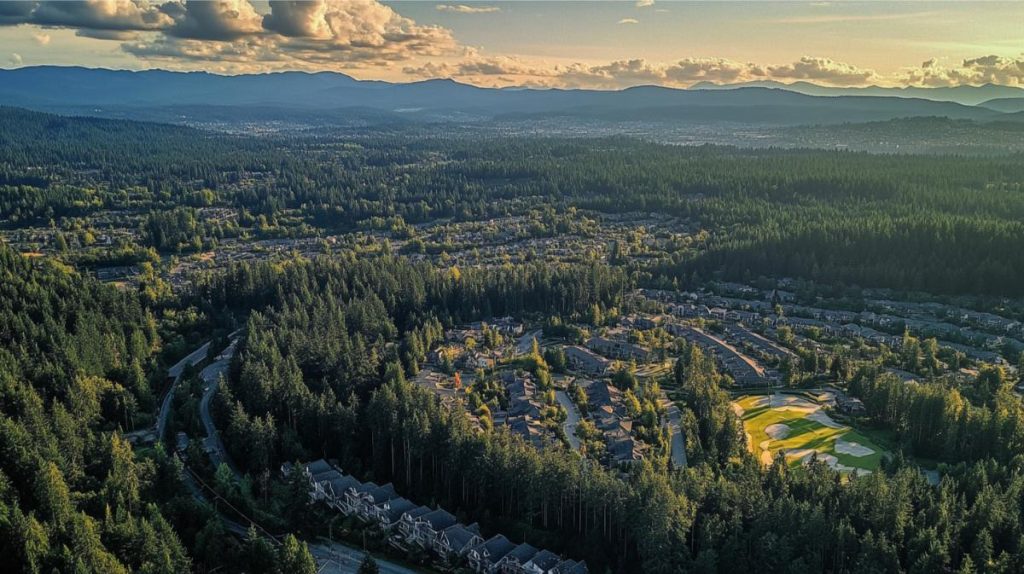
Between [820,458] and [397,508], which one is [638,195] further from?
[397,508]

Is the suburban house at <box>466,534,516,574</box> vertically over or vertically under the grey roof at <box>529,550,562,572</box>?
under

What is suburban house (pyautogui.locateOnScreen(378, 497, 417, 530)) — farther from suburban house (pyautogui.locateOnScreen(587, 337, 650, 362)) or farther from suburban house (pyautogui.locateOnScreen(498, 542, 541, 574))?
suburban house (pyautogui.locateOnScreen(587, 337, 650, 362))

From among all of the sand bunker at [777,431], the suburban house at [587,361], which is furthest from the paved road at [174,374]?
the sand bunker at [777,431]

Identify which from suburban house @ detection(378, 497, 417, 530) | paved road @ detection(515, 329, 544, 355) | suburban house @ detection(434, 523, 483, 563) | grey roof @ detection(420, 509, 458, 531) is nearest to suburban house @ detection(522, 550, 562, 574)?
suburban house @ detection(434, 523, 483, 563)

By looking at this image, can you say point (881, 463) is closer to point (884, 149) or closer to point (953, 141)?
point (884, 149)

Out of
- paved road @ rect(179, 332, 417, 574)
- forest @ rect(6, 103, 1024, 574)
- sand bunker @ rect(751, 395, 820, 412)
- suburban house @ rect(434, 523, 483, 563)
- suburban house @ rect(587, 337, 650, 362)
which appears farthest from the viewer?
suburban house @ rect(587, 337, 650, 362)

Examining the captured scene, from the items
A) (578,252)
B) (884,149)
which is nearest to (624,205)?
(578,252)

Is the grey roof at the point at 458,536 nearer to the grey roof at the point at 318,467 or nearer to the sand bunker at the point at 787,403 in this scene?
the grey roof at the point at 318,467
